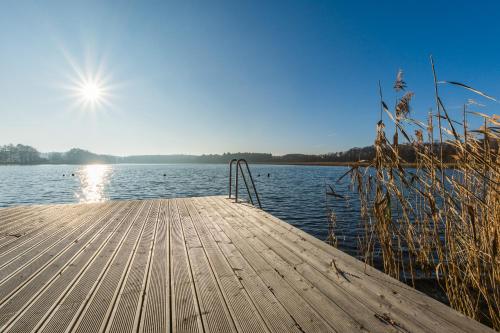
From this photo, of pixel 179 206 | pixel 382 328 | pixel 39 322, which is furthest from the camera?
pixel 179 206

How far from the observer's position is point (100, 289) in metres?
2.00

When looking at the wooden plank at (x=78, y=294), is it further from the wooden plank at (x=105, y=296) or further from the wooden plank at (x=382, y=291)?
the wooden plank at (x=382, y=291)

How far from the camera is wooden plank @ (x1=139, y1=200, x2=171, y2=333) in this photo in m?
1.54

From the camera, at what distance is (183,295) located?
1.90m

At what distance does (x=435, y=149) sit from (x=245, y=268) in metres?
2.24

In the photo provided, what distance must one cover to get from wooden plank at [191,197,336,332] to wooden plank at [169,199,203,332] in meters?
0.47

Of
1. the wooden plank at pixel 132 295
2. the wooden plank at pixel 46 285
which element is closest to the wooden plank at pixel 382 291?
the wooden plank at pixel 132 295

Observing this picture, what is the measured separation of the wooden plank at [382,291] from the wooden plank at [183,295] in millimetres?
1068

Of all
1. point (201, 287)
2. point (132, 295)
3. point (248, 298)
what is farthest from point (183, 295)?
point (248, 298)

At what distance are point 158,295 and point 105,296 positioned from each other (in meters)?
0.41

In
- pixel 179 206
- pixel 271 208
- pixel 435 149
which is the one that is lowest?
pixel 271 208

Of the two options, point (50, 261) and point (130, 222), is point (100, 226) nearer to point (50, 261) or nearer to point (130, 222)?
point (130, 222)

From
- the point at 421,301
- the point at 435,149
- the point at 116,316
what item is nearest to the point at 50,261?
the point at 116,316

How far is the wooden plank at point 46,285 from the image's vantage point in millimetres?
1659
